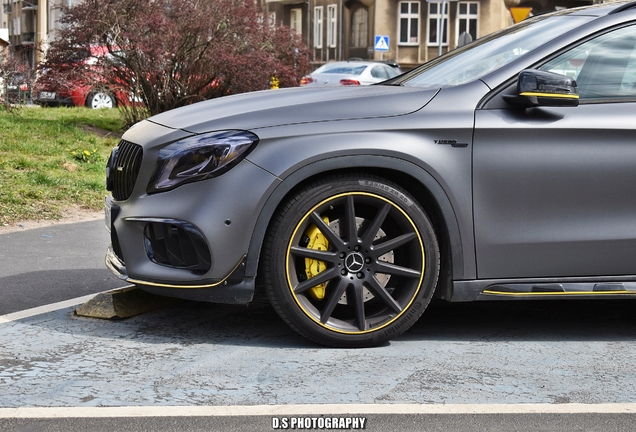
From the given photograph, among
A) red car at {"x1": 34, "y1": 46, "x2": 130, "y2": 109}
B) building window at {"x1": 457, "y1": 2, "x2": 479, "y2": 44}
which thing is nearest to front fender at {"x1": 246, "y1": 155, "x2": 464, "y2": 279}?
red car at {"x1": 34, "y1": 46, "x2": 130, "y2": 109}

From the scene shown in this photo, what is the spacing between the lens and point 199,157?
4.70 metres

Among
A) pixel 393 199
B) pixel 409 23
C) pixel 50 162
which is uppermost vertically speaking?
pixel 409 23

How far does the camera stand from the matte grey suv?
466 centimetres

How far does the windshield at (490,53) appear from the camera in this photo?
5121 mm

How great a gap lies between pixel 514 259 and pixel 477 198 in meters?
0.35

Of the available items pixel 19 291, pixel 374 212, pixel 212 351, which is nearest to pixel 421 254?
pixel 374 212

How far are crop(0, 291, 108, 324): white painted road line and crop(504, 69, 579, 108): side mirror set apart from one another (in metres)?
2.73

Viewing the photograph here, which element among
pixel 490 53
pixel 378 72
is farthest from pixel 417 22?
pixel 490 53

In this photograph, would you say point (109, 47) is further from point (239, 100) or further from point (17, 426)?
→ point (17, 426)

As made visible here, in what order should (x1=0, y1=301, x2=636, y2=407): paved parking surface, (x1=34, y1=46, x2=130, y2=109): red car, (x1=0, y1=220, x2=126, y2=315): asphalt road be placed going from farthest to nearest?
(x1=34, y1=46, x2=130, y2=109): red car, (x1=0, y1=220, x2=126, y2=315): asphalt road, (x1=0, y1=301, x2=636, y2=407): paved parking surface

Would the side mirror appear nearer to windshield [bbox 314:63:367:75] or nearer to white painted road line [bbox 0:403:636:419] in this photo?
white painted road line [bbox 0:403:636:419]

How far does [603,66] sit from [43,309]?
3195 millimetres

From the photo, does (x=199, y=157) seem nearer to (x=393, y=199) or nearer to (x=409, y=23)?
(x=393, y=199)

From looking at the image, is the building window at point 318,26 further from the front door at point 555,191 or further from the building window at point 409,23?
the front door at point 555,191
